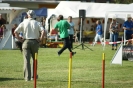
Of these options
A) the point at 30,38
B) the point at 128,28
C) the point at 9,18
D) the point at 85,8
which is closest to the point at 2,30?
the point at 9,18

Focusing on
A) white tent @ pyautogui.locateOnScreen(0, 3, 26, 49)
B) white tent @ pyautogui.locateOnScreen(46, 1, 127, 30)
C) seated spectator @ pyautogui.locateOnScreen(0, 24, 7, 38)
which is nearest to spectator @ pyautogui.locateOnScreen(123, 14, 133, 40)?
white tent @ pyautogui.locateOnScreen(0, 3, 26, 49)

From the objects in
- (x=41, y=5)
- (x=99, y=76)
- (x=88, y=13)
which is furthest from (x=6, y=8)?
(x=41, y=5)

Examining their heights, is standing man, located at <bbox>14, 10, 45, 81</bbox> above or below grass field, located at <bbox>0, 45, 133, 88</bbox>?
above

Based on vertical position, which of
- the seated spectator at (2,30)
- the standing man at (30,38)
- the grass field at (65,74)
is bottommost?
the grass field at (65,74)

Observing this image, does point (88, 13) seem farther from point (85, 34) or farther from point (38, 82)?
point (38, 82)

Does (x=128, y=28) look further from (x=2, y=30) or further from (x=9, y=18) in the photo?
(x=9, y=18)

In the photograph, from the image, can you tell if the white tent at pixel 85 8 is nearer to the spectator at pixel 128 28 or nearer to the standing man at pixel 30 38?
the spectator at pixel 128 28

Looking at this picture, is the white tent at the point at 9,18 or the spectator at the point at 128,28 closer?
the spectator at the point at 128,28

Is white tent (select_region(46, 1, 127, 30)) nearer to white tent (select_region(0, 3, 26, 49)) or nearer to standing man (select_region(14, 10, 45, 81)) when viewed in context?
white tent (select_region(0, 3, 26, 49))

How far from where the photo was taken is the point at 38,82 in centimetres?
1742

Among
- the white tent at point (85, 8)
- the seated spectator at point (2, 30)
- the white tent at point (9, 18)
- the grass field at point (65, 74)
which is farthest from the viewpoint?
the white tent at point (85, 8)

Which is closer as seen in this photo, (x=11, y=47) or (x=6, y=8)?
(x=11, y=47)

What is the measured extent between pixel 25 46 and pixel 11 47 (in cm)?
1800

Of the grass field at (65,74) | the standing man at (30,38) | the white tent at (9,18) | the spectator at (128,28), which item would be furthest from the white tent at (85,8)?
the standing man at (30,38)
